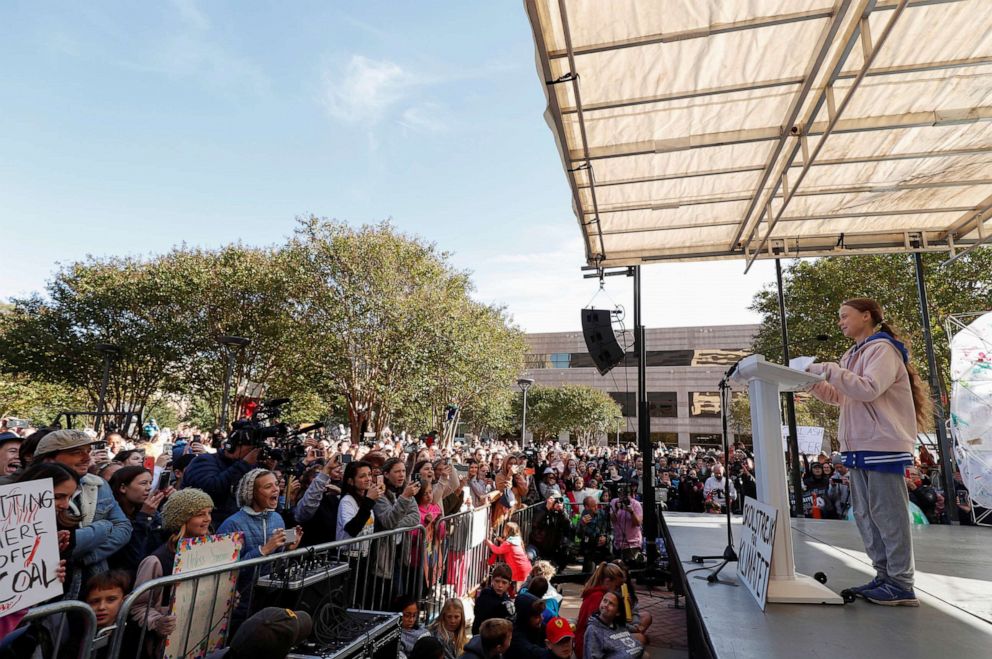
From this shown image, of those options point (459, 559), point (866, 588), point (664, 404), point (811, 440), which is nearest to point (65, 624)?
point (866, 588)

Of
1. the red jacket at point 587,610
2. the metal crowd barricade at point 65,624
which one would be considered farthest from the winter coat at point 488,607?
the metal crowd barricade at point 65,624

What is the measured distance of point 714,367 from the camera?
54.8 metres

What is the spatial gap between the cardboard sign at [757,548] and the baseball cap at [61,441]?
402 cm

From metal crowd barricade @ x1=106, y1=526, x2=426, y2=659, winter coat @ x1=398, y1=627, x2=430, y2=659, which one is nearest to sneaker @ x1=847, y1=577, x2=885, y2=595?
metal crowd barricade @ x1=106, y1=526, x2=426, y2=659

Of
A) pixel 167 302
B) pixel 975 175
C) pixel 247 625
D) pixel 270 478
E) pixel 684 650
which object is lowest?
pixel 684 650

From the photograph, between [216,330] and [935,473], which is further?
[216,330]

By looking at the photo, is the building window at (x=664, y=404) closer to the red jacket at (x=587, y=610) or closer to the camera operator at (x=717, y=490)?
the camera operator at (x=717, y=490)

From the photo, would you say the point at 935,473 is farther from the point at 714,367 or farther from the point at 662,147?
the point at 714,367

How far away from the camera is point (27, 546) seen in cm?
238

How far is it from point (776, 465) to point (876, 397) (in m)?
0.60

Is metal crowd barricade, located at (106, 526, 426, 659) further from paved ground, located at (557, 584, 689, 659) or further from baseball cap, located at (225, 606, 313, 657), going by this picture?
paved ground, located at (557, 584, 689, 659)

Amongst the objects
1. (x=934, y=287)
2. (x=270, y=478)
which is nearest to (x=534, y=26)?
(x=270, y=478)

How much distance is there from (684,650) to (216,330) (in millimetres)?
20224

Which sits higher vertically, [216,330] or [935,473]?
[216,330]
